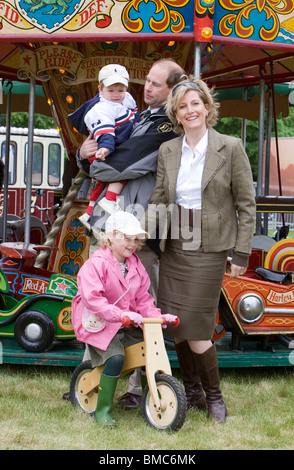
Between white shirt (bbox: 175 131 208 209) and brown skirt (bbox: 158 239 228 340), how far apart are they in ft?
0.80

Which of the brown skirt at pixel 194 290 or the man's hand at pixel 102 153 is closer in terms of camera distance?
the brown skirt at pixel 194 290

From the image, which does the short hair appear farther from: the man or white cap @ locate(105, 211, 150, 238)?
white cap @ locate(105, 211, 150, 238)

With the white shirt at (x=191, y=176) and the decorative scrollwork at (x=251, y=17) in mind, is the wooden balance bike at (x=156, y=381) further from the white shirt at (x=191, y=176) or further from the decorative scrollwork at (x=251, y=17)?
the decorative scrollwork at (x=251, y=17)

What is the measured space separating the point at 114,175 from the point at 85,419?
1.41m

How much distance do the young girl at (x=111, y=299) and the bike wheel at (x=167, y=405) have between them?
198 millimetres

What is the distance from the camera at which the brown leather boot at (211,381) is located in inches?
164

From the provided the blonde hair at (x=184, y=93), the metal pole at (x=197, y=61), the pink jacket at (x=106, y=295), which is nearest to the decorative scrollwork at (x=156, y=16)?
the metal pole at (x=197, y=61)

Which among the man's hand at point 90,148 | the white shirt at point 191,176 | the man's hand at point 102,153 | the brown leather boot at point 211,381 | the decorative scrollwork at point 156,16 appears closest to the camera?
the white shirt at point 191,176

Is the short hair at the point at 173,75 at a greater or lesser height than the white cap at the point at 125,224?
greater

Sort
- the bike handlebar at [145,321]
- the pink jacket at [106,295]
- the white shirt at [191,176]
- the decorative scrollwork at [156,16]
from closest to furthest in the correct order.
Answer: the bike handlebar at [145,321] → the pink jacket at [106,295] → the white shirt at [191,176] → the decorative scrollwork at [156,16]

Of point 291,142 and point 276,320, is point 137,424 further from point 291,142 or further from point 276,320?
point 291,142

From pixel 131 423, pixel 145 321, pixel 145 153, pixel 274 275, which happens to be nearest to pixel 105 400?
pixel 131 423

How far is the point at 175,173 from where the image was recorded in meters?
4.09

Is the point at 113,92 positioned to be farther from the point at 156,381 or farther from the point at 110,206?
the point at 156,381
